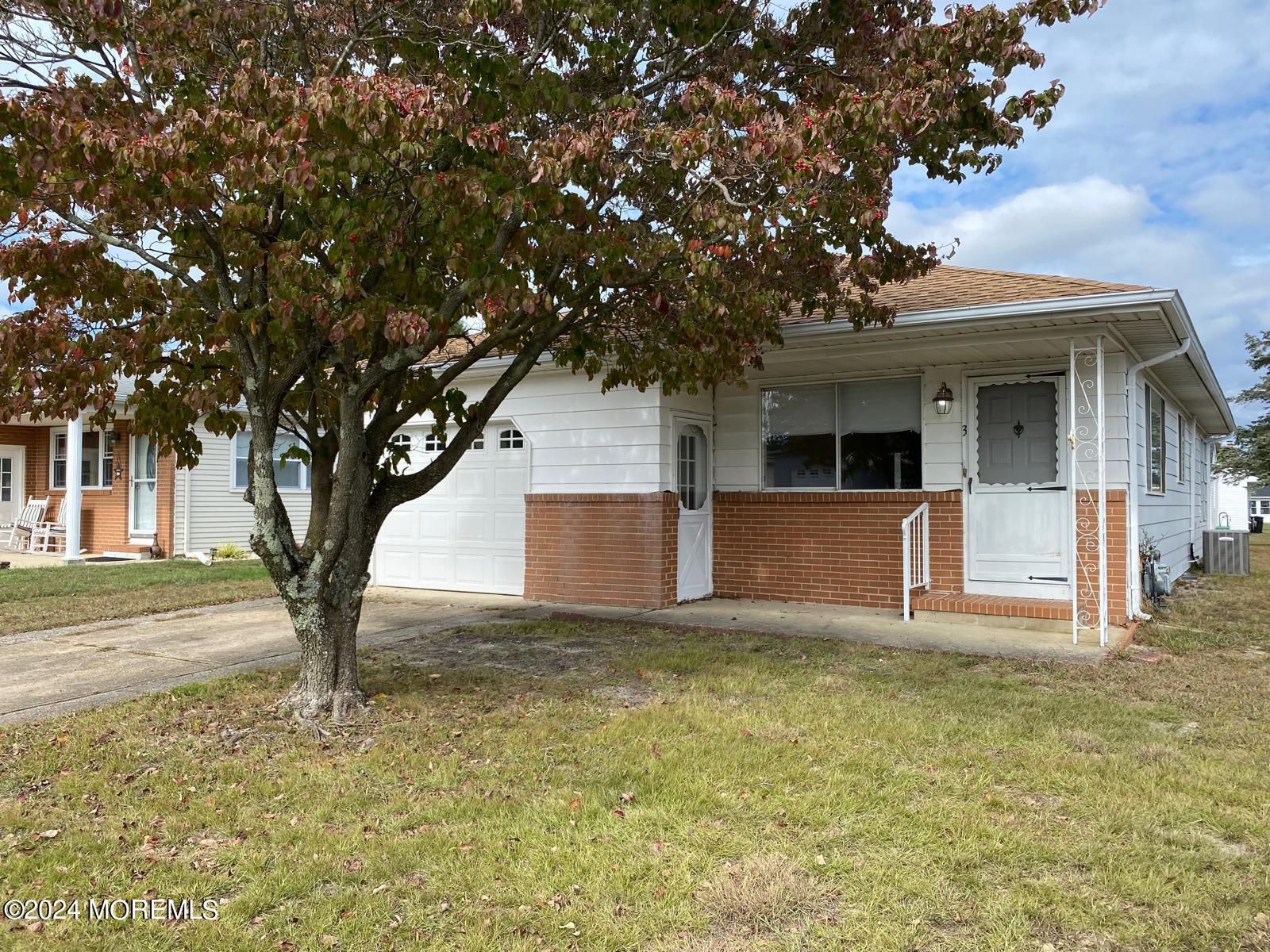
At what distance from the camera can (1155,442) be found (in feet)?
36.1

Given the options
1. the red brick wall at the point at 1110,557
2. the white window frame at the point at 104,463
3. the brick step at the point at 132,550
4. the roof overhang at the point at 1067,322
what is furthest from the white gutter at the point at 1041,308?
the white window frame at the point at 104,463

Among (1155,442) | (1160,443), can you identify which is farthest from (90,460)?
(1160,443)

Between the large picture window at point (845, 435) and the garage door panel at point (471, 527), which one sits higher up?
the large picture window at point (845, 435)

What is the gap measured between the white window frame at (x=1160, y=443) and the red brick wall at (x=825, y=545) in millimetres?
2772

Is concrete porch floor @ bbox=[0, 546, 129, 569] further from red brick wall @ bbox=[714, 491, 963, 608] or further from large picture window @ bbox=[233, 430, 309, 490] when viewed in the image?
red brick wall @ bbox=[714, 491, 963, 608]

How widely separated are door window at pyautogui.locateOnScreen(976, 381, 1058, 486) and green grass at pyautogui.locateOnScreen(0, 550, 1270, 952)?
277 cm

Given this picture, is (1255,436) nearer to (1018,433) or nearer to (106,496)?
(1018,433)

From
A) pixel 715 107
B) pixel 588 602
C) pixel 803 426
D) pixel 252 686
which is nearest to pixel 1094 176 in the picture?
pixel 803 426

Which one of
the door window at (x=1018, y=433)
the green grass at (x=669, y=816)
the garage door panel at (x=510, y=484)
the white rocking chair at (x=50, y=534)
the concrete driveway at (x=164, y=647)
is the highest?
the door window at (x=1018, y=433)

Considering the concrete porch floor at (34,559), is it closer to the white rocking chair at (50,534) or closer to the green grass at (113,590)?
the white rocking chair at (50,534)

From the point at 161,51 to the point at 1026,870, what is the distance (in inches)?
235

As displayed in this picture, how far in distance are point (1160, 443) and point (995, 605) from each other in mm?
5289

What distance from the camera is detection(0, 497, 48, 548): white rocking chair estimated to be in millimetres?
17172

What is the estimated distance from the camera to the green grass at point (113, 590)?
9.04 metres
